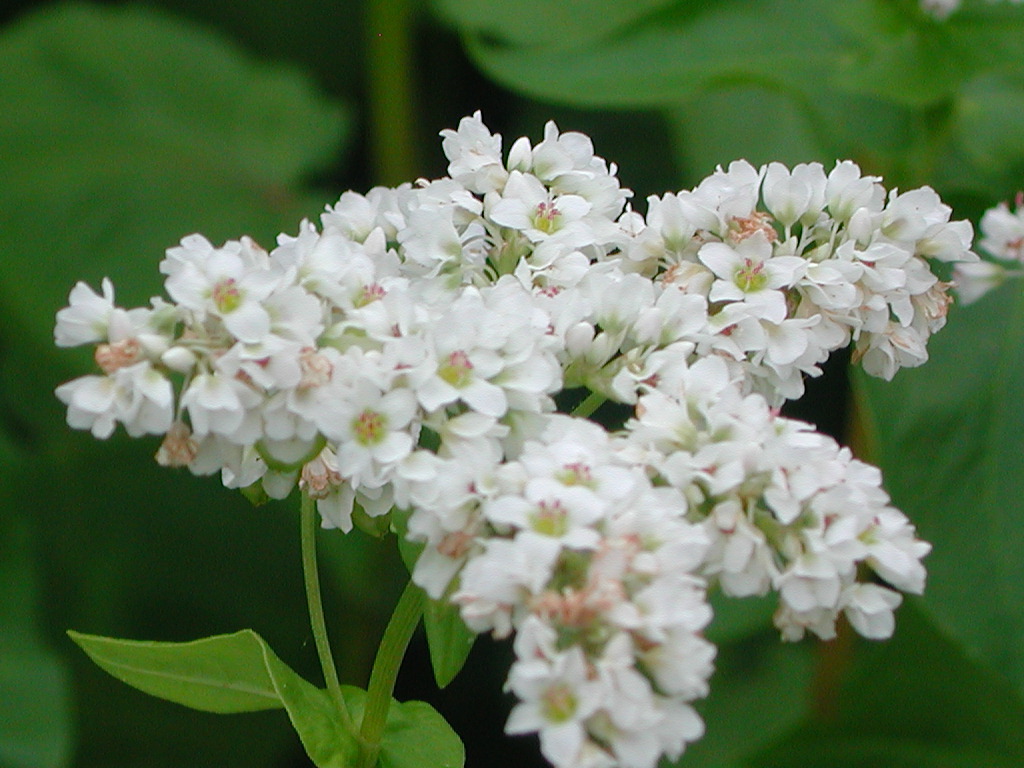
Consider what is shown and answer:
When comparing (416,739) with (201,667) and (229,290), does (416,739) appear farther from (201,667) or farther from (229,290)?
(229,290)

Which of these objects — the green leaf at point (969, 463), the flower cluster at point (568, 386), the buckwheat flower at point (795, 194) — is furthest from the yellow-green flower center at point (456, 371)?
the green leaf at point (969, 463)

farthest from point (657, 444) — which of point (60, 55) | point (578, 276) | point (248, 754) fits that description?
point (60, 55)

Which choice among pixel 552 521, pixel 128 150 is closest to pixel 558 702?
pixel 552 521

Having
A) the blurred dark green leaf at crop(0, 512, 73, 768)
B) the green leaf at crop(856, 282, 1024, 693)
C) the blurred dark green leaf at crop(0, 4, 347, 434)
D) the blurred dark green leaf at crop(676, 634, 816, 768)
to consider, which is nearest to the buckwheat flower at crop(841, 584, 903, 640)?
the green leaf at crop(856, 282, 1024, 693)

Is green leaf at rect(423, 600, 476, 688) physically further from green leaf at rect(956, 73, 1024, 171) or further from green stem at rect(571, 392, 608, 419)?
green leaf at rect(956, 73, 1024, 171)

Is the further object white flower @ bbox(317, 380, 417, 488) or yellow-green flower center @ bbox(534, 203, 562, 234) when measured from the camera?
yellow-green flower center @ bbox(534, 203, 562, 234)

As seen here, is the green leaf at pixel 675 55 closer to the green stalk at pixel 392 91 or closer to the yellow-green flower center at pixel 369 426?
the green stalk at pixel 392 91
